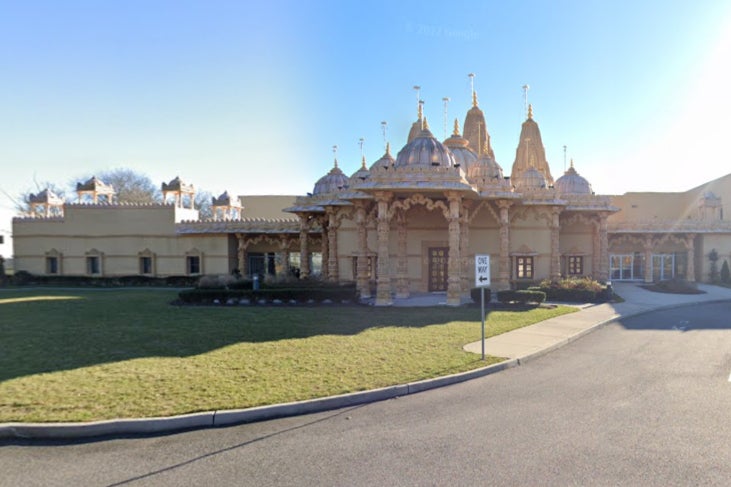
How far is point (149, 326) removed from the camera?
13.9 meters

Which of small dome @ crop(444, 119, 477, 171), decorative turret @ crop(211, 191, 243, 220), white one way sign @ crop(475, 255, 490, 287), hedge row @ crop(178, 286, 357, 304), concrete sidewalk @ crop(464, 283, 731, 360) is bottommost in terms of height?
concrete sidewalk @ crop(464, 283, 731, 360)

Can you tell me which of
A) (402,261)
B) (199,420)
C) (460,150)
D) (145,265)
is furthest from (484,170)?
(145,265)

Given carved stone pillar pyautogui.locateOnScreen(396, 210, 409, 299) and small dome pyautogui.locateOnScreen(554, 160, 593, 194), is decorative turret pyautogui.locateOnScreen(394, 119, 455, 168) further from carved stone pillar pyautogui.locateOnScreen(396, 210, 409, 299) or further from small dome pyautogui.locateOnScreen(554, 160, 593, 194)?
small dome pyautogui.locateOnScreen(554, 160, 593, 194)

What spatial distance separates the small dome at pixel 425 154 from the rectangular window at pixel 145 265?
23536 millimetres

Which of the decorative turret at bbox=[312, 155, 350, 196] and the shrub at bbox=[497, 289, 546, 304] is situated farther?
the decorative turret at bbox=[312, 155, 350, 196]

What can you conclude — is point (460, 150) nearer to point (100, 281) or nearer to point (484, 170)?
point (484, 170)

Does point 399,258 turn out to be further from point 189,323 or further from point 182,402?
point 182,402

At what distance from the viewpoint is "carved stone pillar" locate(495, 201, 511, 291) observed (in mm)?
23234

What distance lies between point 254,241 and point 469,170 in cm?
1805

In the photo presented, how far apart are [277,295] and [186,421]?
14360mm

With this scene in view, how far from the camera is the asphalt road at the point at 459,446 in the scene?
477 cm

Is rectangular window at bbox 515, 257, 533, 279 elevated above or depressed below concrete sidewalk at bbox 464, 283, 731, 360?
above

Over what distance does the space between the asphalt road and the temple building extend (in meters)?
12.0

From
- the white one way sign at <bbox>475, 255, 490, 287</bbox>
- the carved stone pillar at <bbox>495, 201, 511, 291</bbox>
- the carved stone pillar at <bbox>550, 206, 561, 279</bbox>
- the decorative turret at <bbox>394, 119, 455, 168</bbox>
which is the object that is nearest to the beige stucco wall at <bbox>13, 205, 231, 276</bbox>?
the decorative turret at <bbox>394, 119, 455, 168</bbox>
